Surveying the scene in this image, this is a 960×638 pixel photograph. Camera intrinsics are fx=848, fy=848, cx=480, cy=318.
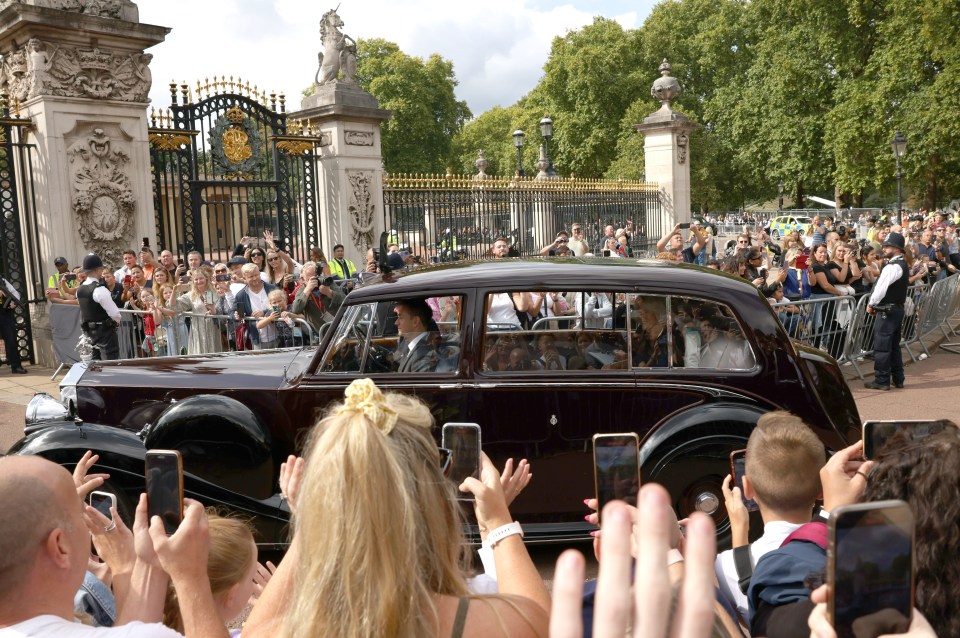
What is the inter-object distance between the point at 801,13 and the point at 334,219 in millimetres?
30140

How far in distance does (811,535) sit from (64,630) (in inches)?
73.0

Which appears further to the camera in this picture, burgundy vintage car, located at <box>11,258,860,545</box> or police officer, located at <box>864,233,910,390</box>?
police officer, located at <box>864,233,910,390</box>

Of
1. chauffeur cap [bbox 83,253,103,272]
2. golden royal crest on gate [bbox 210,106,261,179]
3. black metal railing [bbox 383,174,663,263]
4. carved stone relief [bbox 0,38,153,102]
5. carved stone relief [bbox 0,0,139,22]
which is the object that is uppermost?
carved stone relief [bbox 0,0,139,22]

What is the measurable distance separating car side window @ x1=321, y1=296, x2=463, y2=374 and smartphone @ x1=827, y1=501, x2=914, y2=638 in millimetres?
3843

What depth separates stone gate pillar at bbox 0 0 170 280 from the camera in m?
11.8

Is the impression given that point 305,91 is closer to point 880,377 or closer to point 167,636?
point 880,377

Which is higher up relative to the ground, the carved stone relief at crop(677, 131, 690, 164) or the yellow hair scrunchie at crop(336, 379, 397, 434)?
the carved stone relief at crop(677, 131, 690, 164)

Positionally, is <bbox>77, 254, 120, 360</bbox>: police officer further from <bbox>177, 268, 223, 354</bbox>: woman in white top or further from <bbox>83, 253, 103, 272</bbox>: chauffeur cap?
<bbox>177, 268, 223, 354</bbox>: woman in white top

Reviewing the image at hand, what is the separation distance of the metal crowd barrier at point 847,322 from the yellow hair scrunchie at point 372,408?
7.40 m

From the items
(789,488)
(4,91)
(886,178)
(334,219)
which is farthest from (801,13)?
(789,488)

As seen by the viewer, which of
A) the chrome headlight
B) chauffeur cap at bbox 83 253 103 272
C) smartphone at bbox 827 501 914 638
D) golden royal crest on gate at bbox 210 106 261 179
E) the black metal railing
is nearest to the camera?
smartphone at bbox 827 501 914 638

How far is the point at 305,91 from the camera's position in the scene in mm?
62562

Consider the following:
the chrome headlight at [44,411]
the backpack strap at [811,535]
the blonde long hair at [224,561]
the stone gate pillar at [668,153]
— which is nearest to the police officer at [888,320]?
the backpack strap at [811,535]

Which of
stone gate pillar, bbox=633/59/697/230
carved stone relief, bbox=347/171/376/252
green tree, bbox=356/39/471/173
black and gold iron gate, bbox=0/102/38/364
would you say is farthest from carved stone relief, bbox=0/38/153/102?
green tree, bbox=356/39/471/173
